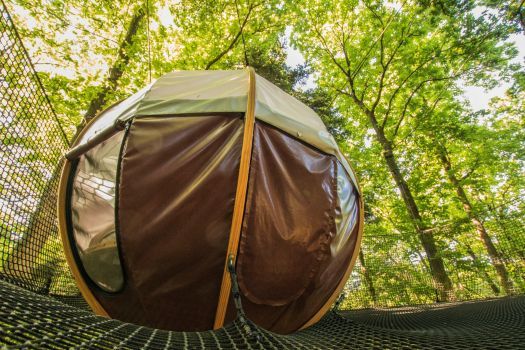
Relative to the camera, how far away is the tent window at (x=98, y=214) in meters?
1.94

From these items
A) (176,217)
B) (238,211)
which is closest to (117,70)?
(176,217)

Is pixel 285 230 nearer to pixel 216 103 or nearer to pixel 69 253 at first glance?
pixel 216 103

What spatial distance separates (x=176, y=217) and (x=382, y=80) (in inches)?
383

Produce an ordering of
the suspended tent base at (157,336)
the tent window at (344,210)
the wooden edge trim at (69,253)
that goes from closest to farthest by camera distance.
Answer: the suspended tent base at (157,336) < the tent window at (344,210) < the wooden edge trim at (69,253)

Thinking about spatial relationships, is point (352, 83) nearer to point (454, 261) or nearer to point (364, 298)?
point (454, 261)

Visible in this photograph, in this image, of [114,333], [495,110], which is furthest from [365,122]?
[114,333]

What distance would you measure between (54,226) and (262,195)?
305 centimetres

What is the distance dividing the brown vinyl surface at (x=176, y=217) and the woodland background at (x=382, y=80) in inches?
155

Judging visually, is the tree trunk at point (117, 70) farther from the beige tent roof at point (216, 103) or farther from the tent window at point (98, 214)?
the beige tent roof at point (216, 103)

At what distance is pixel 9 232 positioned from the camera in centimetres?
268

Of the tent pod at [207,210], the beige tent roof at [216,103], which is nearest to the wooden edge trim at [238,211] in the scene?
the tent pod at [207,210]

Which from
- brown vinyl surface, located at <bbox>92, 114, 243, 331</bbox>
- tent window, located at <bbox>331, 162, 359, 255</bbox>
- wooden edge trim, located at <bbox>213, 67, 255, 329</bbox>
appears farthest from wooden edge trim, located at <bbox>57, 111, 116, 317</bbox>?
tent window, located at <bbox>331, 162, 359, 255</bbox>

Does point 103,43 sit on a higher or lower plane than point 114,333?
higher

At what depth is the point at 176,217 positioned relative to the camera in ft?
5.68
